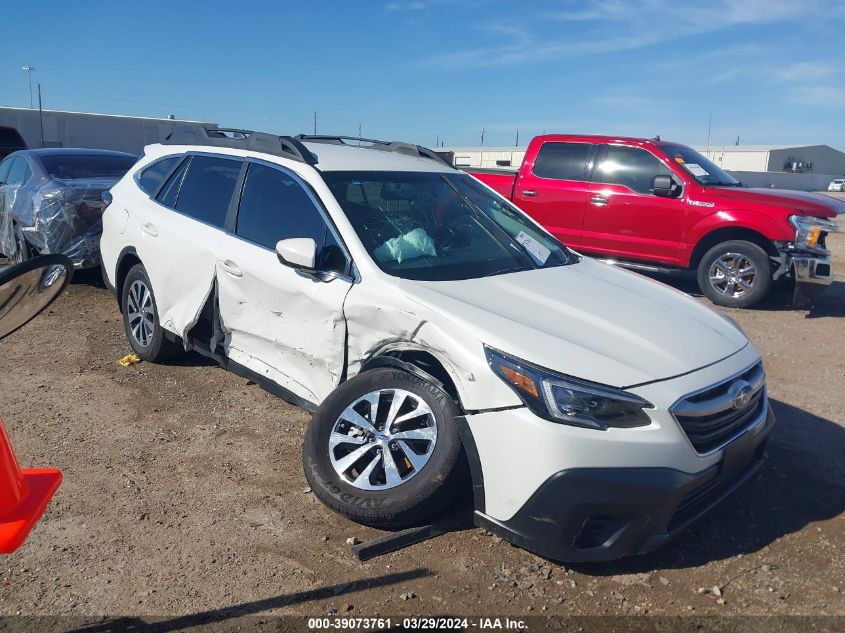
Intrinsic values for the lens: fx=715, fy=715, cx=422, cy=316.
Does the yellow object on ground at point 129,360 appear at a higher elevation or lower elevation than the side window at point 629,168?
lower

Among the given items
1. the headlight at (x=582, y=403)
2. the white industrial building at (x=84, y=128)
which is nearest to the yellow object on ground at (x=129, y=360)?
the headlight at (x=582, y=403)

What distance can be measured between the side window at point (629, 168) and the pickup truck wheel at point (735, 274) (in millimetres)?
1186

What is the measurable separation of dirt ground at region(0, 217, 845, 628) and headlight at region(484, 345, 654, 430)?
74cm

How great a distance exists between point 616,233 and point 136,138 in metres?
40.3

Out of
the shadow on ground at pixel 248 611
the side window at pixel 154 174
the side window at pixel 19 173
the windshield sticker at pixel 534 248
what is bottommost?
the shadow on ground at pixel 248 611

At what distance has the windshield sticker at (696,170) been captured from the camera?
8.89 metres

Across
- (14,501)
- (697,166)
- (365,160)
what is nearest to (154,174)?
(365,160)

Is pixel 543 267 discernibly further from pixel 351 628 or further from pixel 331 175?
pixel 351 628

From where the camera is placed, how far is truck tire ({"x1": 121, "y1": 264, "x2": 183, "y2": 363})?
531 centimetres

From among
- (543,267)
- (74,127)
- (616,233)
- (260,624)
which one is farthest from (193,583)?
(74,127)

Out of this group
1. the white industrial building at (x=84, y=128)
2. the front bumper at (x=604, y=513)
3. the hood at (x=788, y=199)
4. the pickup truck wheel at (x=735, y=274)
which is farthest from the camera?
the white industrial building at (x=84, y=128)

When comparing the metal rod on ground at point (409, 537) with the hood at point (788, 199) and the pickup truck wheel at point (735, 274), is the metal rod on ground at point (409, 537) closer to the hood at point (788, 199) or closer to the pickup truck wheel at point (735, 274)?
the pickup truck wheel at point (735, 274)

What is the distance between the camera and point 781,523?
11.6ft

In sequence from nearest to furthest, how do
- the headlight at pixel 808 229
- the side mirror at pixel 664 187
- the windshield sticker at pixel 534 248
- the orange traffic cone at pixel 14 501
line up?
the orange traffic cone at pixel 14 501 → the windshield sticker at pixel 534 248 → the headlight at pixel 808 229 → the side mirror at pixel 664 187
